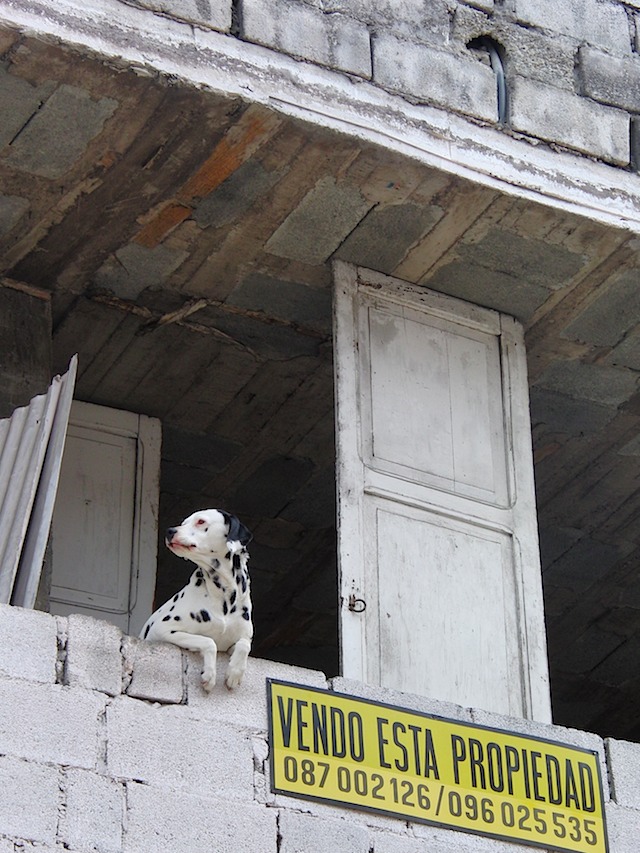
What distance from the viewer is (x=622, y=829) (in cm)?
866

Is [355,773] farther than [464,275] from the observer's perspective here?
No

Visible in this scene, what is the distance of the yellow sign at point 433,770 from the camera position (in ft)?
26.6

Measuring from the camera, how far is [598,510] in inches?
485

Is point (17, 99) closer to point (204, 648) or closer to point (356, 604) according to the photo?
point (204, 648)

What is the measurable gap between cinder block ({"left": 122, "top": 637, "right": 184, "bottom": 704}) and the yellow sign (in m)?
0.44

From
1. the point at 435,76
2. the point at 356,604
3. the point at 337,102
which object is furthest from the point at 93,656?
the point at 435,76

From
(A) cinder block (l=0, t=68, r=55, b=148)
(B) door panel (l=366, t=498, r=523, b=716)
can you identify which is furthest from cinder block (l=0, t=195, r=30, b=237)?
(B) door panel (l=366, t=498, r=523, b=716)

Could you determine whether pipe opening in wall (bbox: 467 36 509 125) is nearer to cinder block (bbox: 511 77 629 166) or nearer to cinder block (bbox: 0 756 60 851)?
cinder block (bbox: 511 77 629 166)

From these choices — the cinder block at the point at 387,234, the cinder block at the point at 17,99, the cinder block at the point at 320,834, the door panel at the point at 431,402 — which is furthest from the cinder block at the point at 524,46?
the cinder block at the point at 320,834

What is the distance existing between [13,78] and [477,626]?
134 inches

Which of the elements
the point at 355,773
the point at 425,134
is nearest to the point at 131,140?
the point at 425,134

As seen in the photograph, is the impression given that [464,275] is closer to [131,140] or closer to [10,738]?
[131,140]

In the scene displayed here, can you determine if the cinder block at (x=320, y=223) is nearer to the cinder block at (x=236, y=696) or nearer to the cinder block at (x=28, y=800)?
the cinder block at (x=236, y=696)

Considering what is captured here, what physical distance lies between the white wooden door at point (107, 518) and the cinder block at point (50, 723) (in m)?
2.88
